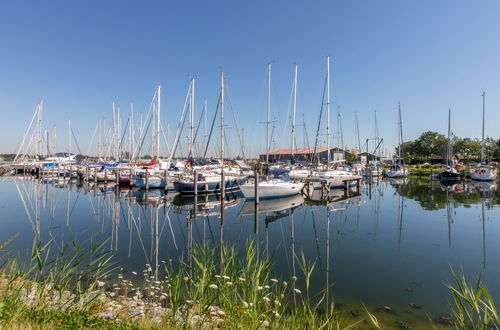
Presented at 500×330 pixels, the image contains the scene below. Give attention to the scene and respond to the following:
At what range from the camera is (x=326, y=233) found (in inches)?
551

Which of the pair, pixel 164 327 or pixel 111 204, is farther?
pixel 111 204

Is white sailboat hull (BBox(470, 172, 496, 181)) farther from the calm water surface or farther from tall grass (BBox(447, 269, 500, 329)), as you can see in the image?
tall grass (BBox(447, 269, 500, 329))

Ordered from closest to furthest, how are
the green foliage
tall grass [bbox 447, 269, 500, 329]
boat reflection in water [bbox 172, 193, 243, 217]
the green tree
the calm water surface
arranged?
tall grass [bbox 447, 269, 500, 329], the calm water surface, boat reflection in water [bbox 172, 193, 243, 217], the green foliage, the green tree

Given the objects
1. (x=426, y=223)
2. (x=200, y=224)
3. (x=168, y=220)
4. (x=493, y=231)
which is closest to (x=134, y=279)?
(x=200, y=224)

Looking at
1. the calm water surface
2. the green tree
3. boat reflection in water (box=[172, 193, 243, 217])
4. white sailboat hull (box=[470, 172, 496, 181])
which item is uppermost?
the green tree

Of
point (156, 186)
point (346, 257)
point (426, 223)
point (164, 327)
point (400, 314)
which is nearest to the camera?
point (164, 327)

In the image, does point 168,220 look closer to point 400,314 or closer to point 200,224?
point 200,224

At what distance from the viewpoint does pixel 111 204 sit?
21.4m

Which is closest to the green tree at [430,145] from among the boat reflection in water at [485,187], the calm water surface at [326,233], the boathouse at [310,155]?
the boathouse at [310,155]

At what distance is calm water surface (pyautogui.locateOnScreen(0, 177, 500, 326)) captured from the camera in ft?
27.8

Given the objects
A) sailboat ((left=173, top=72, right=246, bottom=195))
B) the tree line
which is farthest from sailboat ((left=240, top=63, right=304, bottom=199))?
the tree line

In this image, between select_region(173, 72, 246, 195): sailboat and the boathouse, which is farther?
the boathouse

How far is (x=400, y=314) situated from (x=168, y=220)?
12983 mm

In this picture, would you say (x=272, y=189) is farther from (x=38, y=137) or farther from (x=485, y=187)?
(x=38, y=137)
